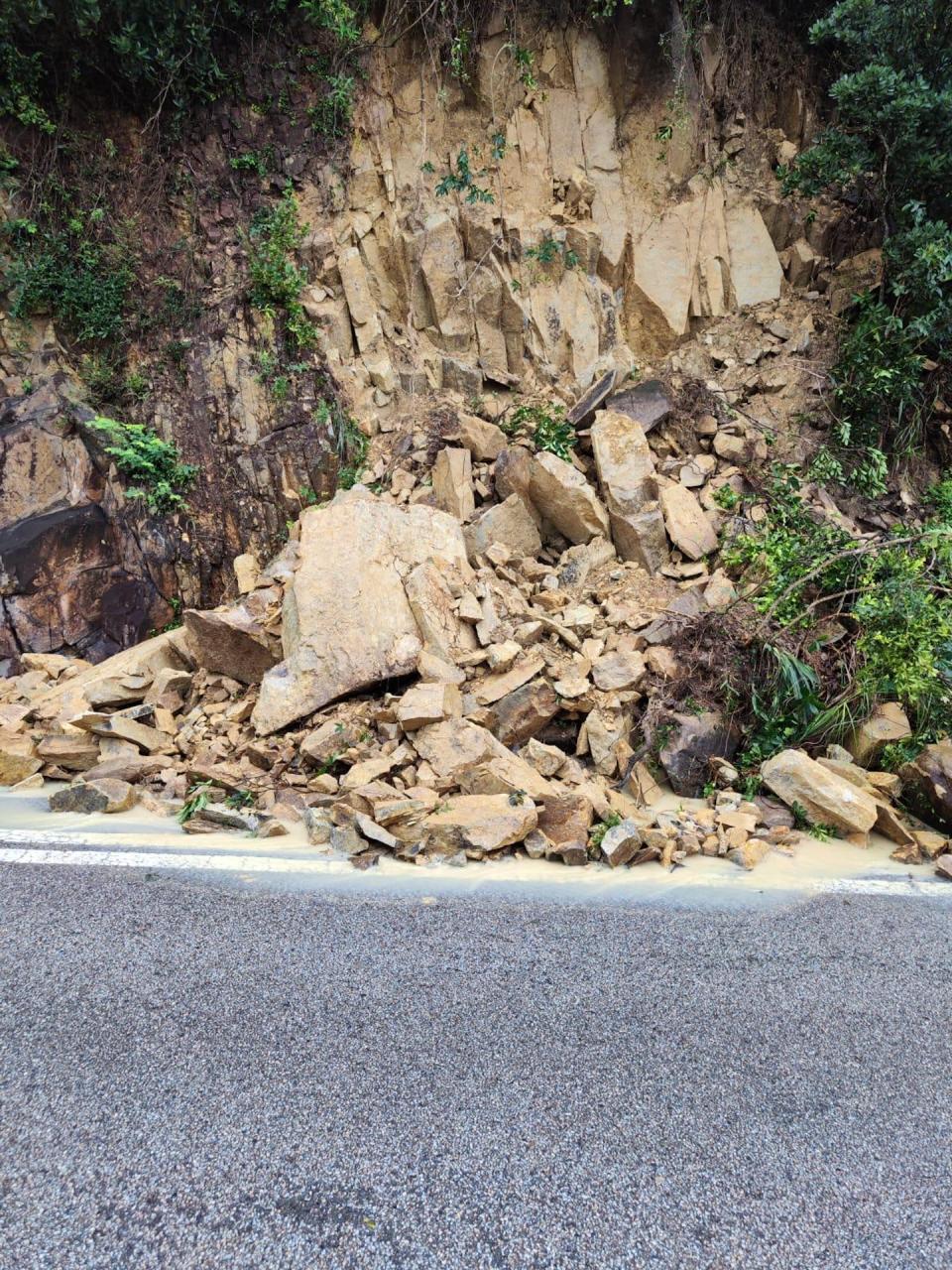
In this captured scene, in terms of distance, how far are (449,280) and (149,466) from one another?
3.49 m

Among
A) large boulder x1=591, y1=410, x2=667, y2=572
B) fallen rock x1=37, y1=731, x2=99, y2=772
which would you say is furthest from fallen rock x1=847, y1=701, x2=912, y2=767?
fallen rock x1=37, y1=731, x2=99, y2=772

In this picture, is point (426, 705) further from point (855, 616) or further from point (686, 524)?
point (686, 524)

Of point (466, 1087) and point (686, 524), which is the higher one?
point (686, 524)

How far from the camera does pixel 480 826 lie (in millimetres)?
3084

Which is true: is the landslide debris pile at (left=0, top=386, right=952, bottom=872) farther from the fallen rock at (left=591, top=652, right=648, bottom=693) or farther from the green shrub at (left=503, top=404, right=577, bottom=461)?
the green shrub at (left=503, top=404, right=577, bottom=461)

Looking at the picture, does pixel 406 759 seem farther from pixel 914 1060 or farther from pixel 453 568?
pixel 914 1060

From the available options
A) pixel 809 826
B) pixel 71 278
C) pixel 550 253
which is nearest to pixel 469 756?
pixel 809 826

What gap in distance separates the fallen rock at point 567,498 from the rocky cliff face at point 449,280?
1.39m

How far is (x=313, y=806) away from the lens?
337cm

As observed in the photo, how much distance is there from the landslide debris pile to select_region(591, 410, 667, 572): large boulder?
0.8 inches

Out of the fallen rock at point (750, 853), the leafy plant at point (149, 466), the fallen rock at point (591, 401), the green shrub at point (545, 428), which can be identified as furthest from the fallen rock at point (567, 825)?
the leafy plant at point (149, 466)

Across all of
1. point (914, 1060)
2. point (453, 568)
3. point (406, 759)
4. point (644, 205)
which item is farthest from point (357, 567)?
point (644, 205)

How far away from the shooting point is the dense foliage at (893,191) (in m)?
5.36

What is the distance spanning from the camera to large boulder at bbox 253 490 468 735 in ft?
13.8
